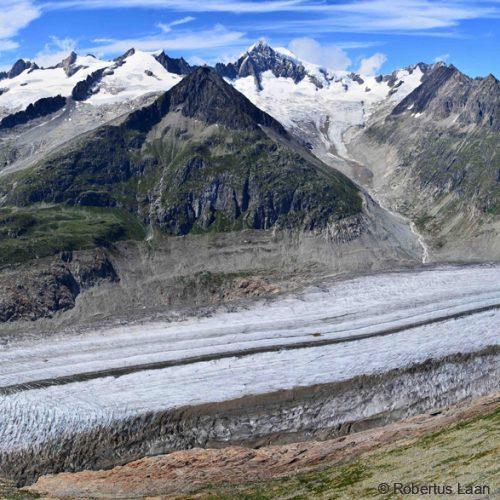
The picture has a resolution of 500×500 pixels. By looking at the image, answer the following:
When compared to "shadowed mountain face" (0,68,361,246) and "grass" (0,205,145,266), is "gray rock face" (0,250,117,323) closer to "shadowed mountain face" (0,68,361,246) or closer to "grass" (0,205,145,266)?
"grass" (0,205,145,266)

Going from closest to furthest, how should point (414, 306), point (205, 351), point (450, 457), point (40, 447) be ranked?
point (450, 457), point (40, 447), point (205, 351), point (414, 306)

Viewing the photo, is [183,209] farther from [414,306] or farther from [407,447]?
[407,447]

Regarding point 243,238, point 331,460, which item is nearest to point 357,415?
point 331,460

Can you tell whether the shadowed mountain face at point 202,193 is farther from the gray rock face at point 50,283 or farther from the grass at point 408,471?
the grass at point 408,471

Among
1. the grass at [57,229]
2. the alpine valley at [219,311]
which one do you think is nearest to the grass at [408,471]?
the alpine valley at [219,311]

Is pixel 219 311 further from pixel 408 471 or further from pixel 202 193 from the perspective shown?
pixel 202 193

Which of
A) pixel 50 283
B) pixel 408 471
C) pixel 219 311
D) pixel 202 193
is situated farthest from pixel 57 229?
pixel 408 471
